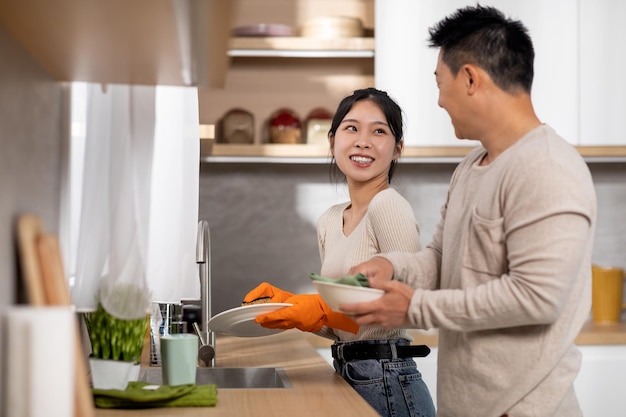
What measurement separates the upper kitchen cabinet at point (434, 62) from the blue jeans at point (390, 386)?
1.40 m

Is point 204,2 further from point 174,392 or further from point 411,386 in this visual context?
point 411,386

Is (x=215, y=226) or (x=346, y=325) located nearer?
(x=346, y=325)

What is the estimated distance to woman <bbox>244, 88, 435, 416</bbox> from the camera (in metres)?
1.92

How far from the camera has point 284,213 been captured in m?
3.61

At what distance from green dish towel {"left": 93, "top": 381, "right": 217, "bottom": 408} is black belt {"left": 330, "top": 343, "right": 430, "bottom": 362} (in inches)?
18.4

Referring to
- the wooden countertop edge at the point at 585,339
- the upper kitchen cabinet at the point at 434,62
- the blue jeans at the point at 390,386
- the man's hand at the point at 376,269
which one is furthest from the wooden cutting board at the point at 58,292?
the upper kitchen cabinet at the point at 434,62

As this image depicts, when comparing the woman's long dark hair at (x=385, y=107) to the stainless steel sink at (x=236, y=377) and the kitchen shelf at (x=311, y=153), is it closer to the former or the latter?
the stainless steel sink at (x=236, y=377)

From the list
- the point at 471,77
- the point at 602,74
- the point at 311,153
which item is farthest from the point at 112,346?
the point at 602,74

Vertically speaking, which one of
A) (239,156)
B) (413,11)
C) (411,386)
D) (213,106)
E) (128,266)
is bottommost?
(411,386)

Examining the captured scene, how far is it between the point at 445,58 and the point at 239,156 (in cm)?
174

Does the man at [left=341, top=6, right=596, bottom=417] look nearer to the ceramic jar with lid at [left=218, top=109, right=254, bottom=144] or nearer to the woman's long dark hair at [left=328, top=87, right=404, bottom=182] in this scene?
the woman's long dark hair at [left=328, top=87, right=404, bottom=182]

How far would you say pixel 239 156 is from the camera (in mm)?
3293

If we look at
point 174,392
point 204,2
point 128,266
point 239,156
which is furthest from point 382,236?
point 239,156

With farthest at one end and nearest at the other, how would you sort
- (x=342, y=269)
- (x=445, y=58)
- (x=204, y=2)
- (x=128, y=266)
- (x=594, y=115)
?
(x=594, y=115) < (x=342, y=269) < (x=445, y=58) < (x=128, y=266) < (x=204, y=2)
